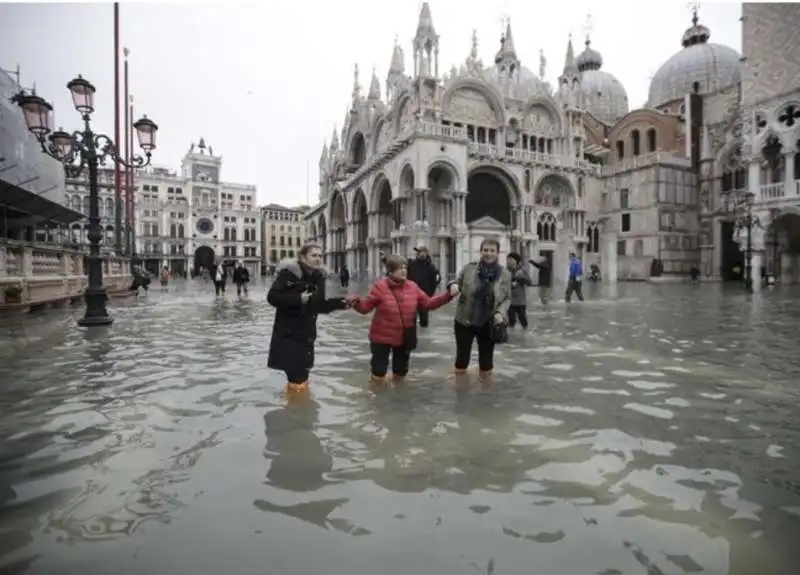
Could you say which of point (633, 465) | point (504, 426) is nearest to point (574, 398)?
point (504, 426)

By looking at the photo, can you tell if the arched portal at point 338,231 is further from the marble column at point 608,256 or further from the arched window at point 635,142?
the arched window at point 635,142

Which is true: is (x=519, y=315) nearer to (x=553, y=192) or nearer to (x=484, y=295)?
(x=484, y=295)

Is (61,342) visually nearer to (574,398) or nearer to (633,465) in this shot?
(574,398)

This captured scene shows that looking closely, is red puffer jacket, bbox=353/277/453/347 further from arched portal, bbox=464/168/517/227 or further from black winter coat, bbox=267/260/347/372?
arched portal, bbox=464/168/517/227

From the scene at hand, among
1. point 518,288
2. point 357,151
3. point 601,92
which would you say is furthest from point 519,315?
point 601,92

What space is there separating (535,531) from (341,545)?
976 mm

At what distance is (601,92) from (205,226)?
206 ft

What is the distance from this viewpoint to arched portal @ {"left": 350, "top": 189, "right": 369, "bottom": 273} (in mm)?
46281

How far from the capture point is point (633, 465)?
3363 mm

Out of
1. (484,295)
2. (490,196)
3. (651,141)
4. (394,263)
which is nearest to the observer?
(394,263)

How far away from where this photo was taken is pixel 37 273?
13891mm

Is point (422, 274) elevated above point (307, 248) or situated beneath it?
situated beneath

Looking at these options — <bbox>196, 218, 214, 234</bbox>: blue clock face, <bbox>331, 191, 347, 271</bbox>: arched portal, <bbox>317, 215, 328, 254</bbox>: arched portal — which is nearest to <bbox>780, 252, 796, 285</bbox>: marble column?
<bbox>331, 191, 347, 271</bbox>: arched portal

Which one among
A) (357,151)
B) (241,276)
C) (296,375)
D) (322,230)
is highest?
(357,151)
